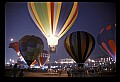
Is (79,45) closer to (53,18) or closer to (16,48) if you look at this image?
(53,18)

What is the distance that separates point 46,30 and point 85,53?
2.89ft

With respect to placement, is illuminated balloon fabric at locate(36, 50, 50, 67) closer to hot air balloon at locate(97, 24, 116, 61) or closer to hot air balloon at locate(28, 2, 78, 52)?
hot air balloon at locate(28, 2, 78, 52)

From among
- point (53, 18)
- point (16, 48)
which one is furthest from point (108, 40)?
point (16, 48)

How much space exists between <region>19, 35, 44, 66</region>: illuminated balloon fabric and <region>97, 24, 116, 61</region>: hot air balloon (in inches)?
45.9

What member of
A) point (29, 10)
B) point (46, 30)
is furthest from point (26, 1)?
point (46, 30)

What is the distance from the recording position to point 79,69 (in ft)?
20.8

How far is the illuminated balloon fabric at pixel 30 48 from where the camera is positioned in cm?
662

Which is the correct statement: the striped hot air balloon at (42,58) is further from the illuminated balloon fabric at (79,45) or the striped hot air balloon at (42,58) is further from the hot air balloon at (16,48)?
the illuminated balloon fabric at (79,45)

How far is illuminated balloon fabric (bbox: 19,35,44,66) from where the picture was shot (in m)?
6.62

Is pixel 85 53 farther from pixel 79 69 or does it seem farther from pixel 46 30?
pixel 46 30

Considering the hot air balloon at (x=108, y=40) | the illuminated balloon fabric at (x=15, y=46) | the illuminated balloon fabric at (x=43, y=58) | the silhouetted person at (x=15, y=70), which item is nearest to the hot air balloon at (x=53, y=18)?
the illuminated balloon fabric at (x=43, y=58)

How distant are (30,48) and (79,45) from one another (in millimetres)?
971

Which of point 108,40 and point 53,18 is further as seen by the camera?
point 108,40

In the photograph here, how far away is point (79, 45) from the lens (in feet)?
21.9
